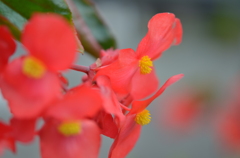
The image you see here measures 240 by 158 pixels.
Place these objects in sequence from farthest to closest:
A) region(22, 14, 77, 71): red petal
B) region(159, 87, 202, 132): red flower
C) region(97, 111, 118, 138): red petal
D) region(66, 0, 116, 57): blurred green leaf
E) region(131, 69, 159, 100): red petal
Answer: region(159, 87, 202, 132): red flower, region(66, 0, 116, 57): blurred green leaf, region(131, 69, 159, 100): red petal, region(97, 111, 118, 138): red petal, region(22, 14, 77, 71): red petal

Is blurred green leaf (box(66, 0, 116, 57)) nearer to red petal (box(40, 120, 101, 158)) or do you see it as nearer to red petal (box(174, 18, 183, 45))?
red petal (box(174, 18, 183, 45))

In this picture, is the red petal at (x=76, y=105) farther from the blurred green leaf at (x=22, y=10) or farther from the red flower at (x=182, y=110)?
the red flower at (x=182, y=110)

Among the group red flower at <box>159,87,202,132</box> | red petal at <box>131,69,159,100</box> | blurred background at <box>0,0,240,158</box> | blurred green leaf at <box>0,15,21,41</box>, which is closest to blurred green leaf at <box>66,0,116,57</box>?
red petal at <box>131,69,159,100</box>

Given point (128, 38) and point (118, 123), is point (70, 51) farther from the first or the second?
point (128, 38)

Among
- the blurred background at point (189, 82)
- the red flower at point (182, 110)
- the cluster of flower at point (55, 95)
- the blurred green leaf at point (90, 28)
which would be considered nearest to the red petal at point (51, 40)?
the cluster of flower at point (55, 95)

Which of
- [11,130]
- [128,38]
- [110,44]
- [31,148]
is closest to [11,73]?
[11,130]

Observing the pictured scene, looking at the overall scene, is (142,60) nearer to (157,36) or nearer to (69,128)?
(157,36)
